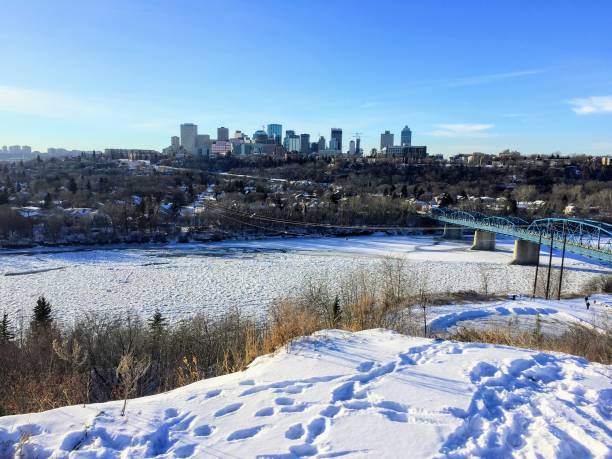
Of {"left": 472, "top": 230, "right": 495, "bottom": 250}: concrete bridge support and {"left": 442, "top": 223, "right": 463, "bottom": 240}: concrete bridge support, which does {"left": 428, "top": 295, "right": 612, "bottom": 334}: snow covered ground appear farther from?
{"left": 442, "top": 223, "right": 463, "bottom": 240}: concrete bridge support

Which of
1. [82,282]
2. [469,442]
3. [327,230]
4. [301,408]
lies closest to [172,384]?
[301,408]

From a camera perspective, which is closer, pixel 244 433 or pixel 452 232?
pixel 244 433

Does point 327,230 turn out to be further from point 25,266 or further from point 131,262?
point 25,266

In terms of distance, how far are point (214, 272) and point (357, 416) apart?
1252 inches

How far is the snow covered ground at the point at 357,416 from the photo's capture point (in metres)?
4.04

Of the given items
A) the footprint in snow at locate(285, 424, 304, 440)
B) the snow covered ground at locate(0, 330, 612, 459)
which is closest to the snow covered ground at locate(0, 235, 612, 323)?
the snow covered ground at locate(0, 330, 612, 459)

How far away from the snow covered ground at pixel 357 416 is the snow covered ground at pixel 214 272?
1962cm

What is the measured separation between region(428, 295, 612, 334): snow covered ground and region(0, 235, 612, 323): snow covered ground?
9769mm

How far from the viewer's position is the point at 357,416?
4590mm

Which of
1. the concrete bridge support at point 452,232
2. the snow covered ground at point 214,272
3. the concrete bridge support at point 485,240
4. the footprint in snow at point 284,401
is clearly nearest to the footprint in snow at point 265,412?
the footprint in snow at point 284,401

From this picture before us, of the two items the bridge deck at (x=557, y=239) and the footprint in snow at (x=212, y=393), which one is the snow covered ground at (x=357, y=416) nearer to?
the footprint in snow at (x=212, y=393)

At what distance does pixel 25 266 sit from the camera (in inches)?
1480

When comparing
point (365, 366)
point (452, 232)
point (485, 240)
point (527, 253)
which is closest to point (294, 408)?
point (365, 366)

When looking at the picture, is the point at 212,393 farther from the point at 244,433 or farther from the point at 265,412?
the point at 244,433
